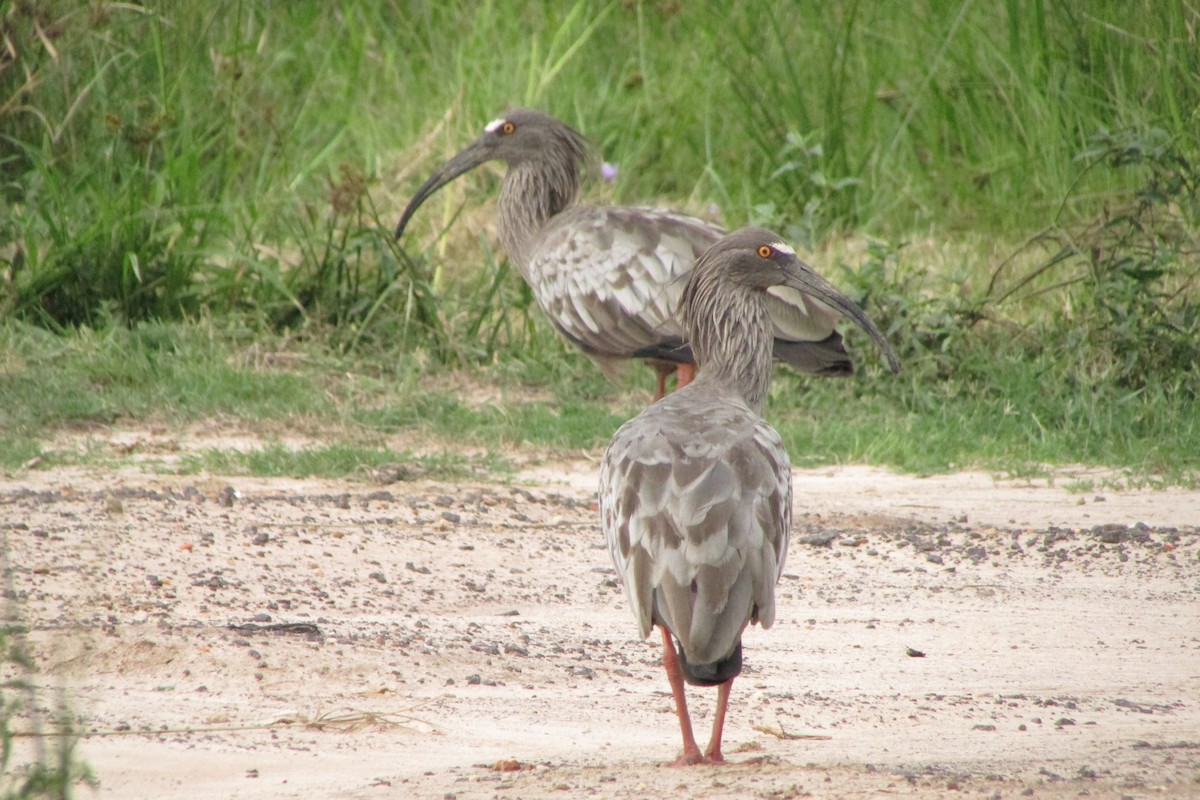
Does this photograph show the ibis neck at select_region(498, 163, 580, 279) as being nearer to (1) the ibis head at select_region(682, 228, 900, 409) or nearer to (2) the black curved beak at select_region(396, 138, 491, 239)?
(2) the black curved beak at select_region(396, 138, 491, 239)

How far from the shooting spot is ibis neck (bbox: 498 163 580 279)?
8.56m

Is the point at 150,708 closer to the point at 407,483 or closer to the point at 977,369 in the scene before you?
the point at 407,483

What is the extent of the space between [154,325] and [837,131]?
4.77 metres

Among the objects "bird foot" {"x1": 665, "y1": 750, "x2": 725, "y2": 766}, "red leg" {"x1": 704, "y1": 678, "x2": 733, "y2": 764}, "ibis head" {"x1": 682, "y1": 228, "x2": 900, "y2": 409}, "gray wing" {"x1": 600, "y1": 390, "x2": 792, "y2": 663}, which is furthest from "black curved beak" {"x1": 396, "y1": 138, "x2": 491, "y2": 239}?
"bird foot" {"x1": 665, "y1": 750, "x2": 725, "y2": 766}

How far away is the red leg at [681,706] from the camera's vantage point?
12.7 ft

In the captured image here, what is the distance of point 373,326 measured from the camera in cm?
927

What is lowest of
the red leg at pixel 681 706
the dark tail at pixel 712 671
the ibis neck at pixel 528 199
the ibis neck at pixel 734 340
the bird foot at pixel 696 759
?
the bird foot at pixel 696 759

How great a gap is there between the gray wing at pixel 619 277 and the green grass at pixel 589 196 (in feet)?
1.98

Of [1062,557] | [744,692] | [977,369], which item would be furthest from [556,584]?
[977,369]

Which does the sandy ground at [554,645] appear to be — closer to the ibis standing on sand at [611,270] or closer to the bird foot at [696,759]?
the bird foot at [696,759]

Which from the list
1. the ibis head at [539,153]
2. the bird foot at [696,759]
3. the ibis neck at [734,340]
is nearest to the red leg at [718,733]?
the bird foot at [696,759]

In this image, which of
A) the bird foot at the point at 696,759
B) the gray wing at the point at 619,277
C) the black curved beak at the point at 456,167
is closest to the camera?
the bird foot at the point at 696,759

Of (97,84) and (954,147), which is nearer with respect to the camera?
(97,84)

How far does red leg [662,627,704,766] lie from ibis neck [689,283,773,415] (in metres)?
1.23
